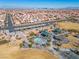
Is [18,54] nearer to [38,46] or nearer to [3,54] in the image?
[3,54]

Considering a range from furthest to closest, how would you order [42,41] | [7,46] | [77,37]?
[77,37], [42,41], [7,46]

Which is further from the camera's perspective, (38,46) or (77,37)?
(77,37)

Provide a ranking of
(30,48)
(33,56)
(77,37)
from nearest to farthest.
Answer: (33,56) < (30,48) < (77,37)

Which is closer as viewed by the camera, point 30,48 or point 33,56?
point 33,56

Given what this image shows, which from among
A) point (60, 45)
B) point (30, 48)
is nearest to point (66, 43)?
point (60, 45)

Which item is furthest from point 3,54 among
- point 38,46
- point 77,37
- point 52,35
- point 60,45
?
point 77,37

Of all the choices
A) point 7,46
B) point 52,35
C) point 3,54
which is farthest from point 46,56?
point 52,35

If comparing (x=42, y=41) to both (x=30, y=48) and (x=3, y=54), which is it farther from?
(x=3, y=54)

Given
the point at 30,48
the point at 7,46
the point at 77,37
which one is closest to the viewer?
the point at 30,48

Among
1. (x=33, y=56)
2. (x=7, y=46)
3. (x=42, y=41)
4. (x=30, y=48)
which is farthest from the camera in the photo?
(x=42, y=41)
